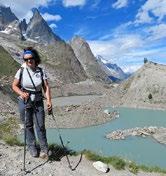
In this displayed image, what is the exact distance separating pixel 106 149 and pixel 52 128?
16473mm

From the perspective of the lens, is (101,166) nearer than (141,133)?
Yes

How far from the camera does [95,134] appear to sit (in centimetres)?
6481

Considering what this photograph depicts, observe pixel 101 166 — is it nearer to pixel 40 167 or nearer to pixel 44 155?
pixel 44 155

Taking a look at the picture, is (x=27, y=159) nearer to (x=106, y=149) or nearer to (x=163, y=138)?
(x=106, y=149)

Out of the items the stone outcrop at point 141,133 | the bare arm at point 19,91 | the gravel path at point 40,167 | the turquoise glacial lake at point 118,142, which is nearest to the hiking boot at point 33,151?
the gravel path at point 40,167

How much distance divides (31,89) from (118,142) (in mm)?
43222

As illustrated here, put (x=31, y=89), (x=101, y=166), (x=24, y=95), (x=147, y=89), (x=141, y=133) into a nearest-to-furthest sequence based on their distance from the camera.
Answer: (x=24, y=95) < (x=31, y=89) < (x=101, y=166) < (x=141, y=133) < (x=147, y=89)

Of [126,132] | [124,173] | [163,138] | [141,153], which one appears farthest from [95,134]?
[124,173]

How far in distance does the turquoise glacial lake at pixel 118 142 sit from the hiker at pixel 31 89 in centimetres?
1910

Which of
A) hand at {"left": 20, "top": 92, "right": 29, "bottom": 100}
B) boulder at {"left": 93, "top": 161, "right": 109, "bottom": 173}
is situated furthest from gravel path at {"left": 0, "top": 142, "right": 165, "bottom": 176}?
hand at {"left": 20, "top": 92, "right": 29, "bottom": 100}

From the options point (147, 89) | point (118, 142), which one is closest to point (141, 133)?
point (118, 142)

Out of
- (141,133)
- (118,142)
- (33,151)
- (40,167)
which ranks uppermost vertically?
(33,151)

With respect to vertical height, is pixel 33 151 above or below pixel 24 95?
below

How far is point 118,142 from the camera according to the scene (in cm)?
5716
